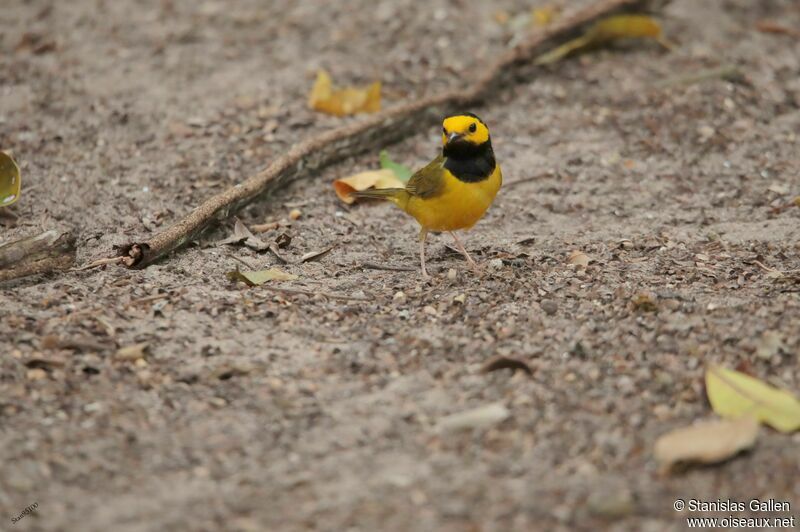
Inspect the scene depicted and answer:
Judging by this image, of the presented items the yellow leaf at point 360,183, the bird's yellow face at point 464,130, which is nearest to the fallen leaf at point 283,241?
the yellow leaf at point 360,183

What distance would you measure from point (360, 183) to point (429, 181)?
0.94 m

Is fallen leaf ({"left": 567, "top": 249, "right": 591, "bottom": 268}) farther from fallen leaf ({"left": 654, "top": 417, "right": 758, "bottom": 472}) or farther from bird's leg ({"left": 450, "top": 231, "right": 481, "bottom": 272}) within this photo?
fallen leaf ({"left": 654, "top": 417, "right": 758, "bottom": 472})

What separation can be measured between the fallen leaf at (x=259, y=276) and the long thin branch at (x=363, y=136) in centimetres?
43

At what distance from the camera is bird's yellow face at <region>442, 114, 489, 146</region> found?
479 cm

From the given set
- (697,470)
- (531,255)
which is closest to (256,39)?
(531,255)

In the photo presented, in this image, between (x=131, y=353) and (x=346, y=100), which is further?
(x=346, y=100)

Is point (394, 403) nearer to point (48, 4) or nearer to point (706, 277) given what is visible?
point (706, 277)

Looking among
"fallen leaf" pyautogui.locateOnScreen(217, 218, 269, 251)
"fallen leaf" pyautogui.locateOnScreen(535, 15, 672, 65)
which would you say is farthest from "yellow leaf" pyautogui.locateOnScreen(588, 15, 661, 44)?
"fallen leaf" pyautogui.locateOnScreen(217, 218, 269, 251)

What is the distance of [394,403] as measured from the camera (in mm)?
3580

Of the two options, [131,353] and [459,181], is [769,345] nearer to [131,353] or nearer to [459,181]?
[459,181]

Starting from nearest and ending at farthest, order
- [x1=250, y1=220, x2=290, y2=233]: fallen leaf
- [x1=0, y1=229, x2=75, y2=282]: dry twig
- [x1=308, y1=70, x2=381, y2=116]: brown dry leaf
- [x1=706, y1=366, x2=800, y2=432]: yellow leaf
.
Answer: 1. [x1=706, y1=366, x2=800, y2=432]: yellow leaf
2. [x1=0, y1=229, x2=75, y2=282]: dry twig
3. [x1=250, y1=220, x2=290, y2=233]: fallen leaf
4. [x1=308, y1=70, x2=381, y2=116]: brown dry leaf

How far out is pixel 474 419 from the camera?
3414 mm

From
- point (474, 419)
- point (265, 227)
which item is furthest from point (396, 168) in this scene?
point (474, 419)

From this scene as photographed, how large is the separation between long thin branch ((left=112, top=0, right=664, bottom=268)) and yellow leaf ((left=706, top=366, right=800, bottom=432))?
2708 millimetres
